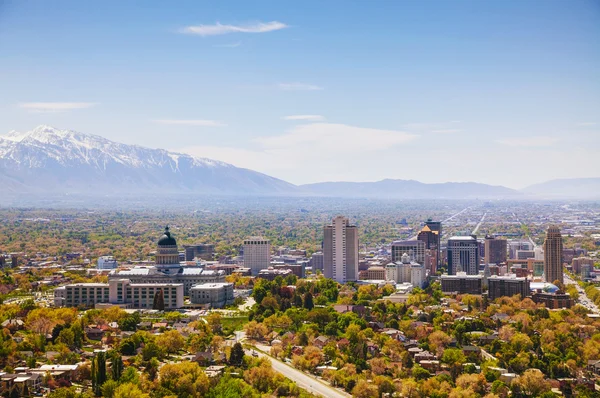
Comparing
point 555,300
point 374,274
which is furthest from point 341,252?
point 555,300

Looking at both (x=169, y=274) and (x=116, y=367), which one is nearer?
(x=116, y=367)

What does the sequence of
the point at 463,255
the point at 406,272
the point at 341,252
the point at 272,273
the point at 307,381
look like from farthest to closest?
the point at 463,255, the point at 341,252, the point at 272,273, the point at 406,272, the point at 307,381

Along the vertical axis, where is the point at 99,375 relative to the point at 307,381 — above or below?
above

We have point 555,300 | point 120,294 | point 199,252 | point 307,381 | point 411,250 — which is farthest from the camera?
point 199,252

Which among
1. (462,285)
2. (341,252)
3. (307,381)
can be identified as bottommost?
(307,381)

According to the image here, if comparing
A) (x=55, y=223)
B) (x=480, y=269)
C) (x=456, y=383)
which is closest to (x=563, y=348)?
(x=456, y=383)

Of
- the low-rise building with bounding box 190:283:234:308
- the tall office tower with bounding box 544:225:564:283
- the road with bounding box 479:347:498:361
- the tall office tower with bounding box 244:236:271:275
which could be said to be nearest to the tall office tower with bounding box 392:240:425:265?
the tall office tower with bounding box 244:236:271:275

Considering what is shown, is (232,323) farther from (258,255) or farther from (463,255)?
(463,255)

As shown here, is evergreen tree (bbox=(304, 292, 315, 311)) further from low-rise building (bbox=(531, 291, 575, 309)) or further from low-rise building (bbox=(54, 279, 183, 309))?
low-rise building (bbox=(531, 291, 575, 309))
